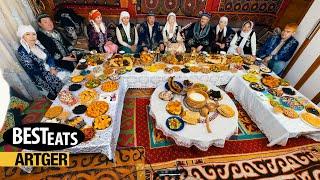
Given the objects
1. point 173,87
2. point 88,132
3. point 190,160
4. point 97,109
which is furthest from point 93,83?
point 190,160

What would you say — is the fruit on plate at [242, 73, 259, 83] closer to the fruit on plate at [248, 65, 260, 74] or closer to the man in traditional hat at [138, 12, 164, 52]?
the fruit on plate at [248, 65, 260, 74]

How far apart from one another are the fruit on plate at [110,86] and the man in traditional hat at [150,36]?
1.72 m

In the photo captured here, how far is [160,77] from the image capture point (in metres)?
3.84

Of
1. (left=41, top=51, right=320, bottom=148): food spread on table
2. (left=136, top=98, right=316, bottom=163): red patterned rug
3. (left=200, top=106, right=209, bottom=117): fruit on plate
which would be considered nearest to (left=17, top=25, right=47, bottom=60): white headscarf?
(left=41, top=51, right=320, bottom=148): food spread on table

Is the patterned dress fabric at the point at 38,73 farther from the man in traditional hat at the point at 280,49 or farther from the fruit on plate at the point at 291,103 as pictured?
the man in traditional hat at the point at 280,49

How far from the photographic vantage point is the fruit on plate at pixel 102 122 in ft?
9.04

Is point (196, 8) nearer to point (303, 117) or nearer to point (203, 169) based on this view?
point (303, 117)

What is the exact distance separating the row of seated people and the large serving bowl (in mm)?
1508

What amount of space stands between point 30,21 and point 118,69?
2.33 meters

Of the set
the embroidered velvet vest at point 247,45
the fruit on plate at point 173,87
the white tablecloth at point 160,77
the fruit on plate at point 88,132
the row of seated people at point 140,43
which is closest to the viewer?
the fruit on plate at point 88,132

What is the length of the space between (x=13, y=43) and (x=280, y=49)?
5.85 metres

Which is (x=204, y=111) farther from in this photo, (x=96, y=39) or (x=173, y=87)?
(x=96, y=39)

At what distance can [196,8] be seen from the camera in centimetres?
534

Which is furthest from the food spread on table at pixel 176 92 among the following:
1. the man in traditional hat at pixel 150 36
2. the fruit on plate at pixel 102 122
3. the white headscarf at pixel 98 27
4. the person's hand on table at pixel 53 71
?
the man in traditional hat at pixel 150 36
